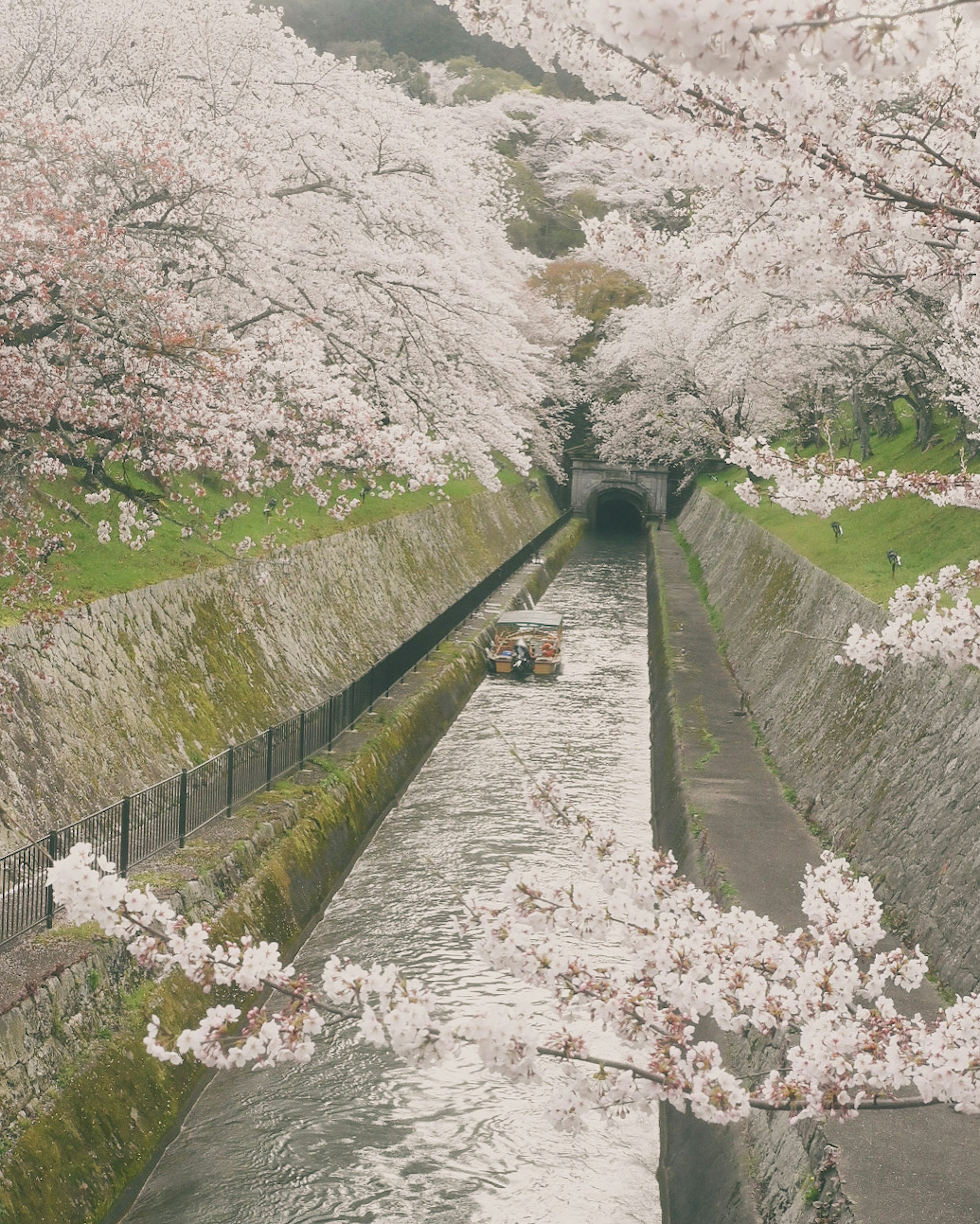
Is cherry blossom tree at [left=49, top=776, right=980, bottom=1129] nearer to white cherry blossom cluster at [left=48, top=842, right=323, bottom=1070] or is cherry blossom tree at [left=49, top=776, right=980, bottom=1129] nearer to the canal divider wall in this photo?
white cherry blossom cluster at [left=48, top=842, right=323, bottom=1070]

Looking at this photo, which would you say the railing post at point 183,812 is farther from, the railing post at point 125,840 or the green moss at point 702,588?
the green moss at point 702,588

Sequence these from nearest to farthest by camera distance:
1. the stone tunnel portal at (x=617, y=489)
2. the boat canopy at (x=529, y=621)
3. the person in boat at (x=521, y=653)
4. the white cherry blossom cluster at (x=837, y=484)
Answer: the white cherry blossom cluster at (x=837, y=484), the person in boat at (x=521, y=653), the boat canopy at (x=529, y=621), the stone tunnel portal at (x=617, y=489)

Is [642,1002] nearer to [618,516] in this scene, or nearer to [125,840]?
[125,840]

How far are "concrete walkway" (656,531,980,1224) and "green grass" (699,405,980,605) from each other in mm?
3226

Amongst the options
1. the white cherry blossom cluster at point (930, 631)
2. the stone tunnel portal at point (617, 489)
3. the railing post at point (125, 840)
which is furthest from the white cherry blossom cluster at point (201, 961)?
the stone tunnel portal at point (617, 489)

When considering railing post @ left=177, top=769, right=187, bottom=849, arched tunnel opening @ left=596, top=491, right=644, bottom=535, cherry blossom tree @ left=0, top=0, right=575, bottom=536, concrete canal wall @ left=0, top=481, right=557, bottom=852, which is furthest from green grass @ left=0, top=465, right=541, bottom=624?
arched tunnel opening @ left=596, top=491, right=644, bottom=535

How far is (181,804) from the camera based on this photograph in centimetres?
1197

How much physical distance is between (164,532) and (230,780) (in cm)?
581

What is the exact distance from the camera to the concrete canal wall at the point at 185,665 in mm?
11609

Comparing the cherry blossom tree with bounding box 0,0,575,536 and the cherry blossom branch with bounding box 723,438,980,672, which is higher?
the cherry blossom tree with bounding box 0,0,575,536

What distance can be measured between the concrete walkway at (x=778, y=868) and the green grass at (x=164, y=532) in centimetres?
785

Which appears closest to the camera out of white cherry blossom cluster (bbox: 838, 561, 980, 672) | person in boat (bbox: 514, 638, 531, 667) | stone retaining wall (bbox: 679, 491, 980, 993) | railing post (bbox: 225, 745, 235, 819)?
white cherry blossom cluster (bbox: 838, 561, 980, 672)

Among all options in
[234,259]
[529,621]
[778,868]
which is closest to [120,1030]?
[778,868]

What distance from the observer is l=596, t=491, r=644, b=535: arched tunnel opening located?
2923 inches
